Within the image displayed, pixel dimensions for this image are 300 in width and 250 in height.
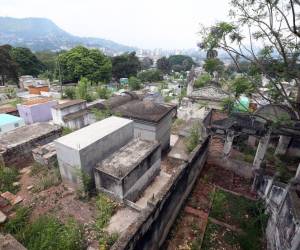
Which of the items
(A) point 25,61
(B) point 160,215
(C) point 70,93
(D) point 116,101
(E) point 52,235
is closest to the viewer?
(B) point 160,215

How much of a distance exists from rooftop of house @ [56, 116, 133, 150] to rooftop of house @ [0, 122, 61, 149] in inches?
192

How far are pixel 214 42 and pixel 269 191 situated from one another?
249 inches

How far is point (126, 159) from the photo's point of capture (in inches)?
368

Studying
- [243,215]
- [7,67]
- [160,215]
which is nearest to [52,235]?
[160,215]

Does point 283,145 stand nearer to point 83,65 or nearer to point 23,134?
point 23,134

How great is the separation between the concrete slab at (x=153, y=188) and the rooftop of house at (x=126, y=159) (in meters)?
1.94

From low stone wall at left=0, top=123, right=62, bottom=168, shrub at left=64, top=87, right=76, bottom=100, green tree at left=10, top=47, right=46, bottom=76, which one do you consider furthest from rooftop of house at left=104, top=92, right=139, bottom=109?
green tree at left=10, top=47, right=46, bottom=76

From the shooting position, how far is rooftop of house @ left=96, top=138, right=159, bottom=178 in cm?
857

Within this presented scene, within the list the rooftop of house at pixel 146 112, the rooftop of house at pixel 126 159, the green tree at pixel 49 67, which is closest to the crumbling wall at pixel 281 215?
the rooftop of house at pixel 126 159

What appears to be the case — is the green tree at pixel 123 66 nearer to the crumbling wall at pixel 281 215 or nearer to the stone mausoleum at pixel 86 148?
the stone mausoleum at pixel 86 148

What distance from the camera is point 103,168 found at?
28.8 ft

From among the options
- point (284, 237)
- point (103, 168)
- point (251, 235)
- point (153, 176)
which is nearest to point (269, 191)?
point (251, 235)

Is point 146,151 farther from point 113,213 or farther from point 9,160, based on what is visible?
point 9,160

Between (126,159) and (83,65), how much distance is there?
100 feet
